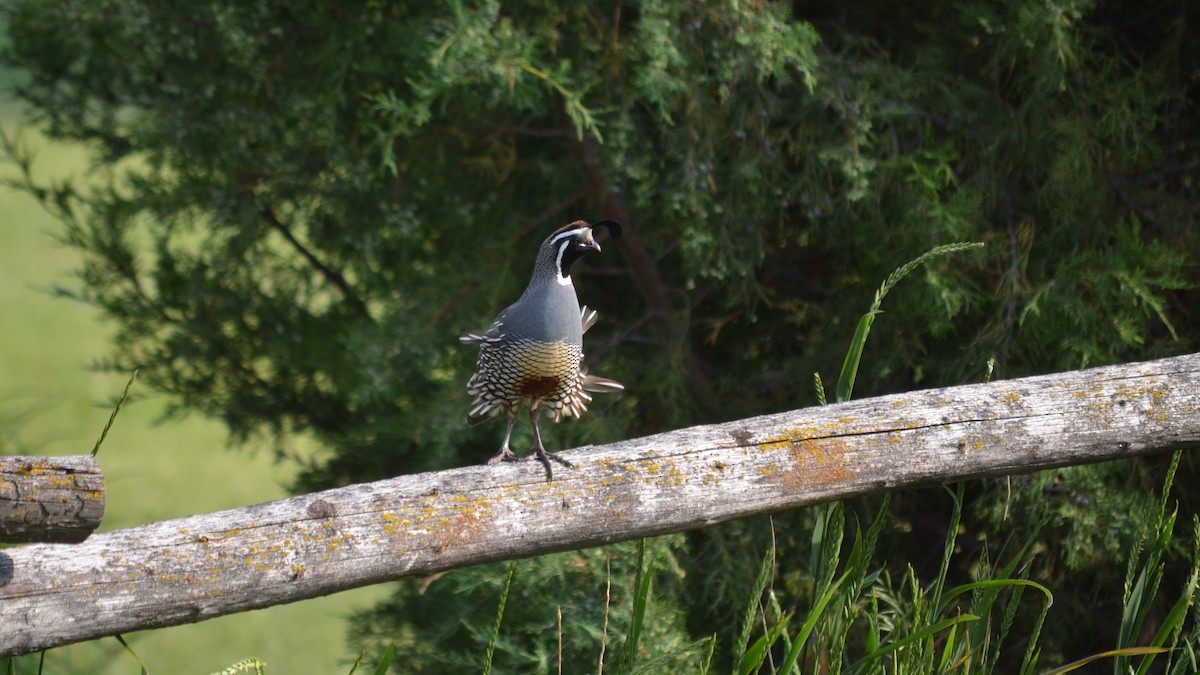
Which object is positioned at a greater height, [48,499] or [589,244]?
[589,244]

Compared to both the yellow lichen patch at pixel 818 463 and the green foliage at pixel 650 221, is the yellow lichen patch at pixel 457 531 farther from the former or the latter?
the green foliage at pixel 650 221

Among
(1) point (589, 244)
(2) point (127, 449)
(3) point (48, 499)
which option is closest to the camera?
(3) point (48, 499)

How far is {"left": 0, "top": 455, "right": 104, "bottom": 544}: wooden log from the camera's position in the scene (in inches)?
64.8

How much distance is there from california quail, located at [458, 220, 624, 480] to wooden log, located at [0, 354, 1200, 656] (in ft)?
1.52

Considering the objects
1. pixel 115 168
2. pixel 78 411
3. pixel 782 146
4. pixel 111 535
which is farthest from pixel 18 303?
pixel 111 535

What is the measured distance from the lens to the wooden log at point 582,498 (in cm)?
184

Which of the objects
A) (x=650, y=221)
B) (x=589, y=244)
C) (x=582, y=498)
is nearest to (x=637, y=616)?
(x=582, y=498)

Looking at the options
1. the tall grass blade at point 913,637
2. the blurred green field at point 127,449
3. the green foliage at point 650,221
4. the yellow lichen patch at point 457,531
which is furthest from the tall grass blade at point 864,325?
the blurred green field at point 127,449

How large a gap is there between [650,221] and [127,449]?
29.7ft

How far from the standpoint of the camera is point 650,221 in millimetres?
4566

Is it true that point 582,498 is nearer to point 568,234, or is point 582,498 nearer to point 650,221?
point 568,234

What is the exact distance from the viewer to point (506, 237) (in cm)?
452

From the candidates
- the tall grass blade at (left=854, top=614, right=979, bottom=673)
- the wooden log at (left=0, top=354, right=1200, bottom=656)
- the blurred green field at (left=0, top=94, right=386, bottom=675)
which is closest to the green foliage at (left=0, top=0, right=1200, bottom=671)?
the blurred green field at (left=0, top=94, right=386, bottom=675)

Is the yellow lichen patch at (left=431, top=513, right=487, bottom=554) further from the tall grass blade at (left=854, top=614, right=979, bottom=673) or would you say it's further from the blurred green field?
the blurred green field
